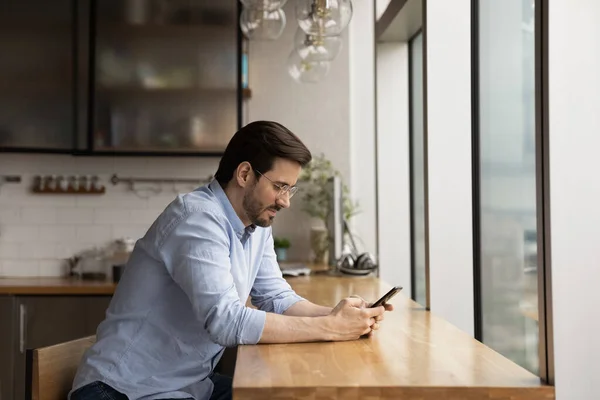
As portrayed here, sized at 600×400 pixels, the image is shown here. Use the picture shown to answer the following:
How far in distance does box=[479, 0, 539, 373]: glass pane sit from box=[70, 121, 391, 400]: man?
2.66 feet

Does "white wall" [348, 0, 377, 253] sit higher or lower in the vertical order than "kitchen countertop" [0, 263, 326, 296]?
higher

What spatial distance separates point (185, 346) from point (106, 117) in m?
2.71

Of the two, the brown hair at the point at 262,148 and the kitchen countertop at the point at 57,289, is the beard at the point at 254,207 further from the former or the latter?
the kitchen countertop at the point at 57,289

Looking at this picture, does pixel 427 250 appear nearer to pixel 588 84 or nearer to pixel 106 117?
pixel 588 84

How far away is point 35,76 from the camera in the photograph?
4.49 metres

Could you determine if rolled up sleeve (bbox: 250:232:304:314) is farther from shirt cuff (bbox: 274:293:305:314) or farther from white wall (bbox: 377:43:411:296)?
white wall (bbox: 377:43:411:296)

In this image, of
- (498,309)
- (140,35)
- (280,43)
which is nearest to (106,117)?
(140,35)

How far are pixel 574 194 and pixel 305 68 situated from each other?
2.32 meters

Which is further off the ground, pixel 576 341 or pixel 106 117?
pixel 106 117

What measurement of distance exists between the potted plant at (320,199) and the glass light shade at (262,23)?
5.36ft

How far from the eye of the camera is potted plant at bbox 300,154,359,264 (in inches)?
190

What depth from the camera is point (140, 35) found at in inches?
181

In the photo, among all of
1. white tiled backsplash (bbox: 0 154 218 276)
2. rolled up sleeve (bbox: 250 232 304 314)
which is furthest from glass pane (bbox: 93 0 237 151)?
rolled up sleeve (bbox: 250 232 304 314)

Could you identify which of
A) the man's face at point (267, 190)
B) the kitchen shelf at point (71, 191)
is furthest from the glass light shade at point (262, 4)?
the kitchen shelf at point (71, 191)
